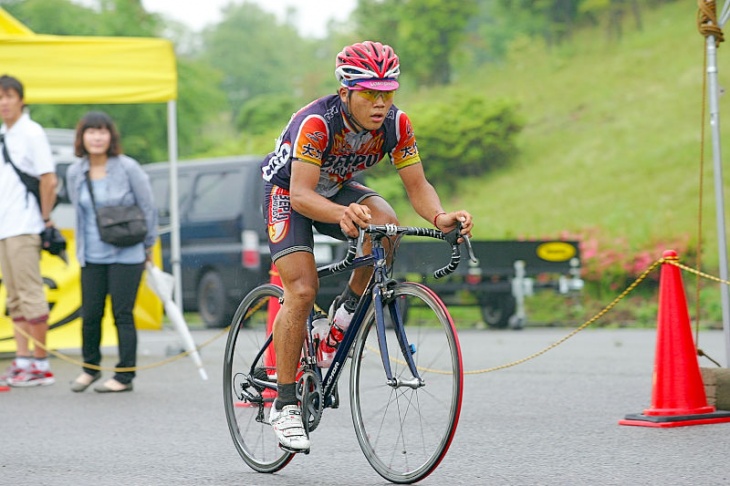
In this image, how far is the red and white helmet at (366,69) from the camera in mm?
5660

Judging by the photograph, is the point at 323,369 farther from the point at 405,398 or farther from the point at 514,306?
the point at 514,306

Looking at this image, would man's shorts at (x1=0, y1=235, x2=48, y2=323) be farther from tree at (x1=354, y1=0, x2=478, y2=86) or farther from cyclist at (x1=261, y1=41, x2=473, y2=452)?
tree at (x1=354, y1=0, x2=478, y2=86)

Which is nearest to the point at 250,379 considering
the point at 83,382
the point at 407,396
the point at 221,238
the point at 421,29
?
the point at 407,396

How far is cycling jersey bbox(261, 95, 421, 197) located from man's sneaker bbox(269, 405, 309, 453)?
100 cm

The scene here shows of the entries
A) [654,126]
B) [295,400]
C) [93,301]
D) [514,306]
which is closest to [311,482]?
[295,400]

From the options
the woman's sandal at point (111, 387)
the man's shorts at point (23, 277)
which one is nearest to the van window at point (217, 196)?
the man's shorts at point (23, 277)

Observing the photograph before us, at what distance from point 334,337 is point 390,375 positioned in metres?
0.52

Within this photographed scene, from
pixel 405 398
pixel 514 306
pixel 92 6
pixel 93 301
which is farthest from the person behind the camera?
pixel 92 6

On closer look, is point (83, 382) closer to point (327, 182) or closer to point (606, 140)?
point (327, 182)

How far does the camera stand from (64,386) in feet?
34.6

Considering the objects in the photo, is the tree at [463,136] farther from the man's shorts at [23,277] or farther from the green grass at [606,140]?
the man's shorts at [23,277]

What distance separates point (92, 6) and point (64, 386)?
1389 inches

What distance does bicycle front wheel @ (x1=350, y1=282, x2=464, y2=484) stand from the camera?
5.36 m

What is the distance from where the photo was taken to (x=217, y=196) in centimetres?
1836
